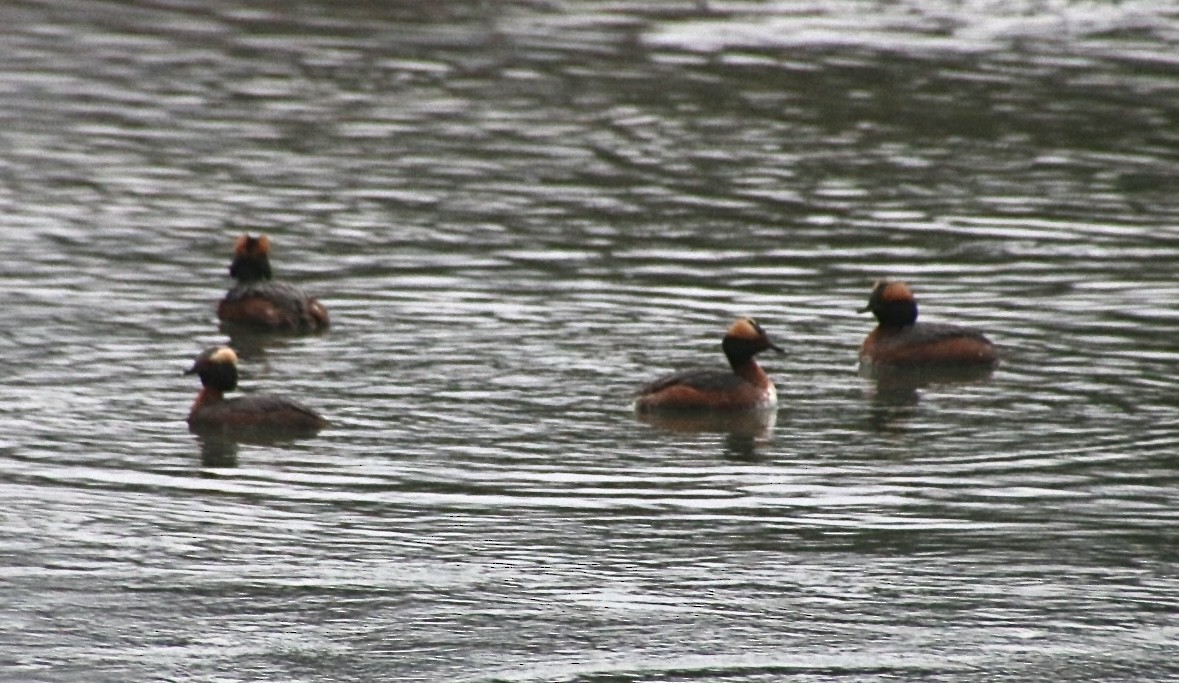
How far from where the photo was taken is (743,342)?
17031 millimetres

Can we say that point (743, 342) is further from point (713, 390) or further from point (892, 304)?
point (892, 304)

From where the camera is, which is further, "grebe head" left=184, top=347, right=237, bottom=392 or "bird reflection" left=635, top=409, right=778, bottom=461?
"grebe head" left=184, top=347, right=237, bottom=392

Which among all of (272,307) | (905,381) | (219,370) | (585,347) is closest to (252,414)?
(219,370)

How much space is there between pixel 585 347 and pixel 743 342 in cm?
181

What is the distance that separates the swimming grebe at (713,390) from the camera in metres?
16.5

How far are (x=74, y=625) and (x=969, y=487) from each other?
17.2ft

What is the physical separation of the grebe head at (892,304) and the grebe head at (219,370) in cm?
482

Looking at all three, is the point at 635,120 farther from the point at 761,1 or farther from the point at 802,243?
the point at 761,1

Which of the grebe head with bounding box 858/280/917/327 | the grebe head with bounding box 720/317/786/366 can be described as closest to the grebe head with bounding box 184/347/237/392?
the grebe head with bounding box 720/317/786/366

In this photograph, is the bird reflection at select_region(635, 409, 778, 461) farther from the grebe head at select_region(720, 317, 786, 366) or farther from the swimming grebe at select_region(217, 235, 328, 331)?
the swimming grebe at select_region(217, 235, 328, 331)

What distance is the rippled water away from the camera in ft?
38.1

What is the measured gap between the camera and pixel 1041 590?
1209 cm

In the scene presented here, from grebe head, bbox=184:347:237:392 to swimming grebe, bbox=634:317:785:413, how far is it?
103 inches

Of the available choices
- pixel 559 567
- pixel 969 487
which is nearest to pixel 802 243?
pixel 969 487
